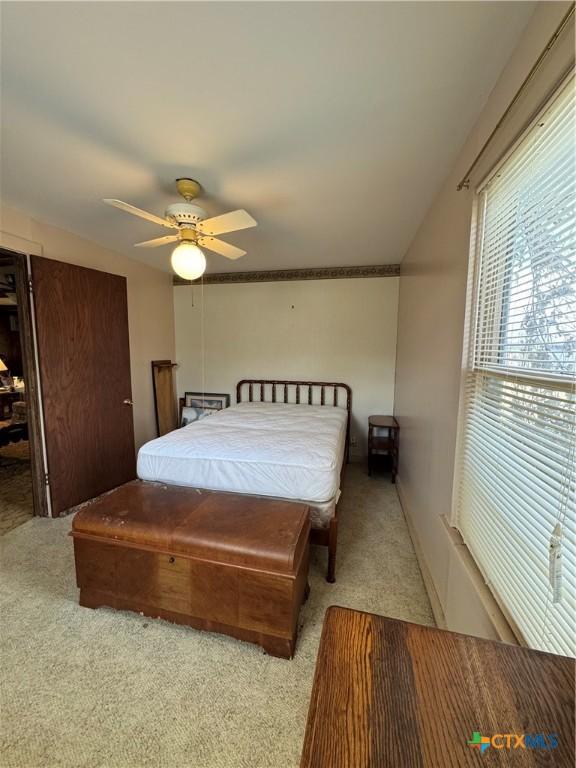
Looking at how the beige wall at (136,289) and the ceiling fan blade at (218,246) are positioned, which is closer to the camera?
the ceiling fan blade at (218,246)

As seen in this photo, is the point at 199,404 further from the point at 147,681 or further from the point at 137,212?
the point at 147,681

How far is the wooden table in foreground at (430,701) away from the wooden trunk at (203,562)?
86 centimetres

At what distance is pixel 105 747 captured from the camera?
117 centimetres

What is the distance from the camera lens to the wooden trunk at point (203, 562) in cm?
148

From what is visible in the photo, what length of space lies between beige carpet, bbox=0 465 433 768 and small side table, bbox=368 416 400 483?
148cm

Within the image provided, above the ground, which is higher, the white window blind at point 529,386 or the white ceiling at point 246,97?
the white ceiling at point 246,97

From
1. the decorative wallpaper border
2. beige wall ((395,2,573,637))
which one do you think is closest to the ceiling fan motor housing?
beige wall ((395,2,573,637))

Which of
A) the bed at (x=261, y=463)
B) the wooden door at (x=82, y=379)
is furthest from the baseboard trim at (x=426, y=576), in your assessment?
the wooden door at (x=82, y=379)

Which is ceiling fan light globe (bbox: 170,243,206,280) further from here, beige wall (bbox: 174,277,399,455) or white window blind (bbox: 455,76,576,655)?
beige wall (bbox: 174,277,399,455)

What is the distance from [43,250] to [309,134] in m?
2.61

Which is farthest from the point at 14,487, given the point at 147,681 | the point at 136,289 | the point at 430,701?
the point at 430,701

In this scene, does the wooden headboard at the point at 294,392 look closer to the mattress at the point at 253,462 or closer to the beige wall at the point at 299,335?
the beige wall at the point at 299,335

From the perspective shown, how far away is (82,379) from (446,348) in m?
3.21

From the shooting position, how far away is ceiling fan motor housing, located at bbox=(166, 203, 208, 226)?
1856 millimetres
